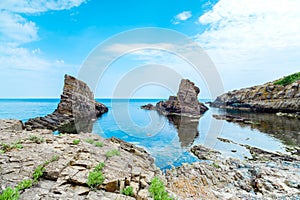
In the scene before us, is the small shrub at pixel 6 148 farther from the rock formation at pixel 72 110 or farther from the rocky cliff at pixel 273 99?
the rocky cliff at pixel 273 99

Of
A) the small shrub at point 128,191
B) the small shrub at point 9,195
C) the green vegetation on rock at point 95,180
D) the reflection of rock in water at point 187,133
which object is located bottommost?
the reflection of rock in water at point 187,133

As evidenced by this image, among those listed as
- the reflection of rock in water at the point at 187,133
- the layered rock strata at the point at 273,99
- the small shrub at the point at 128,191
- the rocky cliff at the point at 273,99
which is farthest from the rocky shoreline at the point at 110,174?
the rocky cliff at the point at 273,99

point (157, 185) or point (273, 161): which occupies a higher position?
point (157, 185)

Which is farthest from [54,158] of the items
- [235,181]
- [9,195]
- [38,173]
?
[235,181]

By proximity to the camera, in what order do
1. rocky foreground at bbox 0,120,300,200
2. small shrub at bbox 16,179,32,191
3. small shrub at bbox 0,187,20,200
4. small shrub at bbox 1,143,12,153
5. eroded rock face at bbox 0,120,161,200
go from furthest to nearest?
small shrub at bbox 1,143,12,153, rocky foreground at bbox 0,120,300,200, eroded rock face at bbox 0,120,161,200, small shrub at bbox 16,179,32,191, small shrub at bbox 0,187,20,200

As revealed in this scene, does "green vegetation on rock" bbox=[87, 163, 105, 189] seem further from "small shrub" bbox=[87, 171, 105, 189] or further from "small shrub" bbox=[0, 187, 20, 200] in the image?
"small shrub" bbox=[0, 187, 20, 200]

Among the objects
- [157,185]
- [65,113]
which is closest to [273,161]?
[157,185]

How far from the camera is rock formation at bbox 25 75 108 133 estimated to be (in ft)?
147

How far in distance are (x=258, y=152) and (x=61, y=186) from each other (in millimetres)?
27240

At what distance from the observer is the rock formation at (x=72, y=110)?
4485cm

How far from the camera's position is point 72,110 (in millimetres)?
57969

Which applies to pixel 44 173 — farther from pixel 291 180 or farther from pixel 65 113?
pixel 65 113

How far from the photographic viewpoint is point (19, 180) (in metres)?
6.16

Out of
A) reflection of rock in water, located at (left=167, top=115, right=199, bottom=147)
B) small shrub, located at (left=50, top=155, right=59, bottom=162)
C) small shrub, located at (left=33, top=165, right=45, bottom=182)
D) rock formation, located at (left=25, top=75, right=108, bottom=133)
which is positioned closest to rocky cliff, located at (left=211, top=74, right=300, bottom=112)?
reflection of rock in water, located at (left=167, top=115, right=199, bottom=147)
